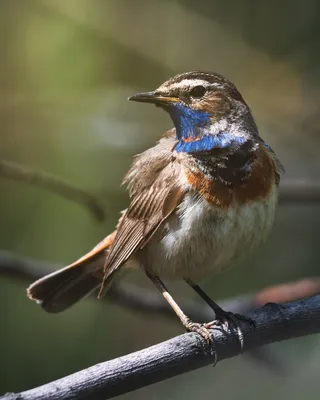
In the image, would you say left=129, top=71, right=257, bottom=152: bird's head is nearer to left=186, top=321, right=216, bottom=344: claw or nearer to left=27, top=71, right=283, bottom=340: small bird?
left=27, top=71, right=283, bottom=340: small bird

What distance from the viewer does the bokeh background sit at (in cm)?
580

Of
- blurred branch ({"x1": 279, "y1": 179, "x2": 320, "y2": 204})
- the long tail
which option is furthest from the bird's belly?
blurred branch ({"x1": 279, "y1": 179, "x2": 320, "y2": 204})

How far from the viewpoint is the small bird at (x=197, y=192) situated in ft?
12.2

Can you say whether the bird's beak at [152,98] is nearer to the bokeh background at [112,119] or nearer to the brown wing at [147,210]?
the brown wing at [147,210]

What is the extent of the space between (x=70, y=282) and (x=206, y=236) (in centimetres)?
97

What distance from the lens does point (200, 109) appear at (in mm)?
3967

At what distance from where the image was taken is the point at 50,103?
19.6ft

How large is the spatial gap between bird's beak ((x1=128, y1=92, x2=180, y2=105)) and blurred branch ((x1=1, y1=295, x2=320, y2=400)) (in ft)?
3.42

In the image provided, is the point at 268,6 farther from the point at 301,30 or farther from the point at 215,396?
the point at 215,396

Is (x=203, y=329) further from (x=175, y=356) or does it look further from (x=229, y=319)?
(x=175, y=356)

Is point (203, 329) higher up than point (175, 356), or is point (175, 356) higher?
point (203, 329)

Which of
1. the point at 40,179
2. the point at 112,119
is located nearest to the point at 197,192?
the point at 40,179

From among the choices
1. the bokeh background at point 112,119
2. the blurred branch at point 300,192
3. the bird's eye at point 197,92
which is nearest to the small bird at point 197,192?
the bird's eye at point 197,92

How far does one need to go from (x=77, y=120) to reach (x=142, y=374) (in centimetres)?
297
